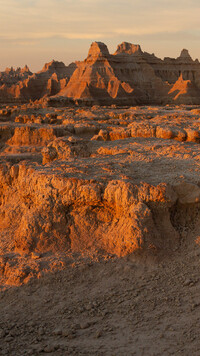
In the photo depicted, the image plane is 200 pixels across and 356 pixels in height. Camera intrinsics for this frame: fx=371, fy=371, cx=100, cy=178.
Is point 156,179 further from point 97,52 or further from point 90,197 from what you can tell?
point 97,52

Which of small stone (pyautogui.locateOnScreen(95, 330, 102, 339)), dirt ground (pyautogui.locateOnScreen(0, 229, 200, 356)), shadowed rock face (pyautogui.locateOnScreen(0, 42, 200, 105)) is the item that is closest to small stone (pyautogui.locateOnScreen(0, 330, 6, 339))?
dirt ground (pyautogui.locateOnScreen(0, 229, 200, 356))

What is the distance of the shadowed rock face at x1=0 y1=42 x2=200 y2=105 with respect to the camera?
144 feet

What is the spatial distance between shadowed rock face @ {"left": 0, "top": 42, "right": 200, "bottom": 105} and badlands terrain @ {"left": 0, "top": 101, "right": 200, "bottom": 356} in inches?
1332

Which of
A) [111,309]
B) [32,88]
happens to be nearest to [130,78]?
[32,88]

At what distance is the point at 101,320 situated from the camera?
3807mm

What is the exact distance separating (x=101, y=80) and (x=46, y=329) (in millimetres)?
44931

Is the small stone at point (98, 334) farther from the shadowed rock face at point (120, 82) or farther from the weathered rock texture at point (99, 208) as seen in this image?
the shadowed rock face at point (120, 82)

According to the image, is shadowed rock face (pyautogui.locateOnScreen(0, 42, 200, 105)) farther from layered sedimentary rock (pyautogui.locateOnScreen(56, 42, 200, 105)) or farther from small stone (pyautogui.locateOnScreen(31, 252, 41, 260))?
small stone (pyautogui.locateOnScreen(31, 252, 41, 260))

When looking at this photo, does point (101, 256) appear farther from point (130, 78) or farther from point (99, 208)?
point (130, 78)

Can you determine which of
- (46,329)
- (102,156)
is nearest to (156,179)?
(102,156)

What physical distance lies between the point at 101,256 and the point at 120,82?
140 ft

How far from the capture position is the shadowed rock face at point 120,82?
44000mm

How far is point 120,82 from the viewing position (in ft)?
149

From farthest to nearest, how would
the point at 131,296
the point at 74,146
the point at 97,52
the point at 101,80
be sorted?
1. the point at 97,52
2. the point at 101,80
3. the point at 74,146
4. the point at 131,296
